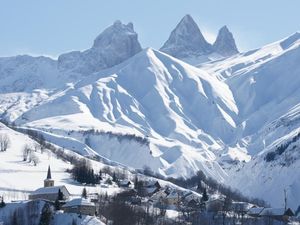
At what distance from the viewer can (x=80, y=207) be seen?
376 feet

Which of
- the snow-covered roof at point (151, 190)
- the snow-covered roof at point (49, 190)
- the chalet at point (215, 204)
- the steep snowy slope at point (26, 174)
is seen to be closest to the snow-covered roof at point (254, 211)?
the chalet at point (215, 204)

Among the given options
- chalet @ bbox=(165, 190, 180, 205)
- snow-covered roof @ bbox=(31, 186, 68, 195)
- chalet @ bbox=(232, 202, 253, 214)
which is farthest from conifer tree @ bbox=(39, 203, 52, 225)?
chalet @ bbox=(165, 190, 180, 205)

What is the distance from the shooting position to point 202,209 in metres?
136

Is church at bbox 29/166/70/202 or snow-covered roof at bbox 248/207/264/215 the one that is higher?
church at bbox 29/166/70/202

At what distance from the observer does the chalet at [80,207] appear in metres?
114

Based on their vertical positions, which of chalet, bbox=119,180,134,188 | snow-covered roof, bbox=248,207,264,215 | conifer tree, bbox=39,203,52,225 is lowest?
conifer tree, bbox=39,203,52,225

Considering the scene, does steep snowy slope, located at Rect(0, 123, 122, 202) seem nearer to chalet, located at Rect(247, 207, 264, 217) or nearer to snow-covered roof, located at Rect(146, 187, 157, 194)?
snow-covered roof, located at Rect(146, 187, 157, 194)

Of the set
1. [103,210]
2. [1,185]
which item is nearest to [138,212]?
[103,210]

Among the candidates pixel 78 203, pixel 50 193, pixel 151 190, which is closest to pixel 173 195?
pixel 151 190

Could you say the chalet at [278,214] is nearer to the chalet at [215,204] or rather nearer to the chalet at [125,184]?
the chalet at [215,204]

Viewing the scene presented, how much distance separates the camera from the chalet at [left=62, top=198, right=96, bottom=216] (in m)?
114

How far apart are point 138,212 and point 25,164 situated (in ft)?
192

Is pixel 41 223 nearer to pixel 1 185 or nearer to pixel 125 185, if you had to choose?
Answer: pixel 1 185

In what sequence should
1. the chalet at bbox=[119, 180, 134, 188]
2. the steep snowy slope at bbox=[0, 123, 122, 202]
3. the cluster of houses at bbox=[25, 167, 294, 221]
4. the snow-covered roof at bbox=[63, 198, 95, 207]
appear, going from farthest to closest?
the chalet at bbox=[119, 180, 134, 188]
the steep snowy slope at bbox=[0, 123, 122, 202]
the cluster of houses at bbox=[25, 167, 294, 221]
the snow-covered roof at bbox=[63, 198, 95, 207]
